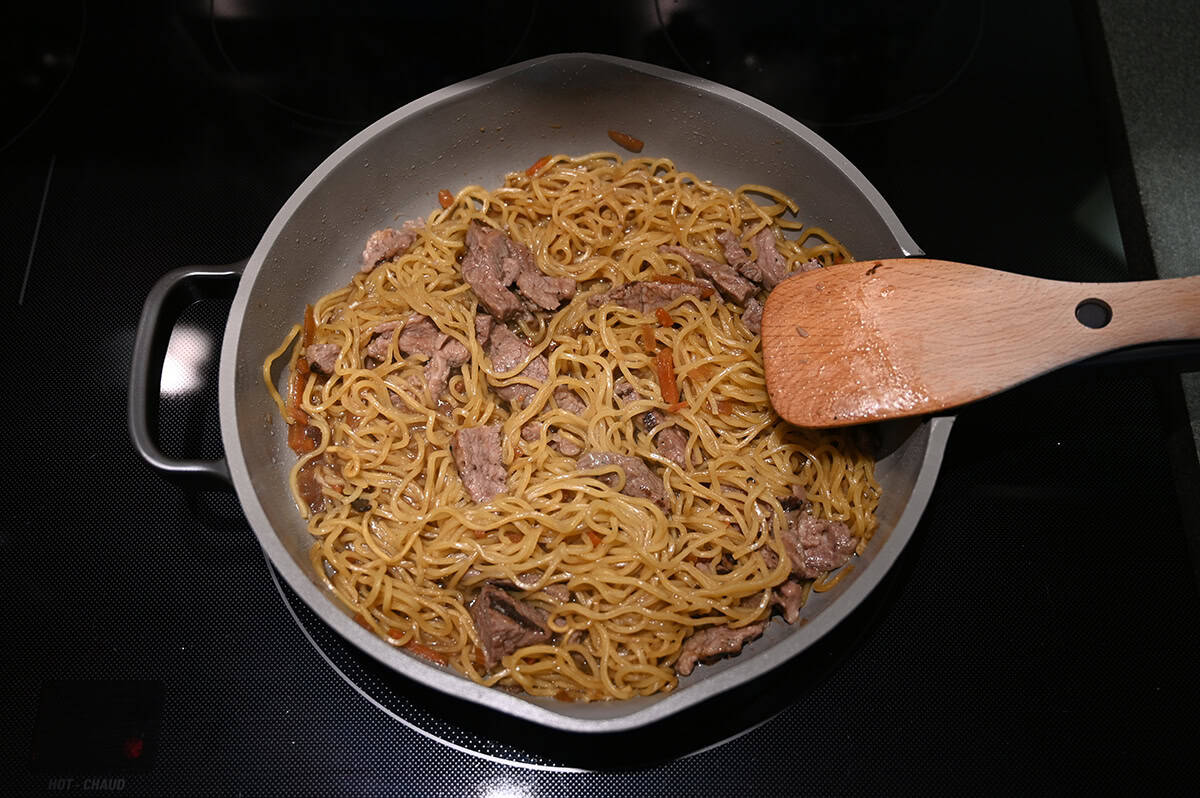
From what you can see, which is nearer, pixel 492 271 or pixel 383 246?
pixel 492 271

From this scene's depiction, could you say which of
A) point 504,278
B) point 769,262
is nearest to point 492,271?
point 504,278

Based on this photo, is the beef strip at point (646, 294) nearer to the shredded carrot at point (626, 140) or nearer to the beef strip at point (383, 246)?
the shredded carrot at point (626, 140)

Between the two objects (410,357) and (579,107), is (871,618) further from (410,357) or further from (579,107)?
(579,107)

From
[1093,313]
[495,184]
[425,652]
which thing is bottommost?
[425,652]

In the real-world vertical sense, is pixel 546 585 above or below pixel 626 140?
below

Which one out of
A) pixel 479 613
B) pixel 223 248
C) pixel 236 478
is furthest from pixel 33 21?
pixel 479 613

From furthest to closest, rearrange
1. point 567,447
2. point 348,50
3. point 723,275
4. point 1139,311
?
point 348,50 < point 723,275 < point 567,447 < point 1139,311

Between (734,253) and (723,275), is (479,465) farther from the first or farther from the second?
(734,253)

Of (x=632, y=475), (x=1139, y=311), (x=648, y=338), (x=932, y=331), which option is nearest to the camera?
(x=1139, y=311)
